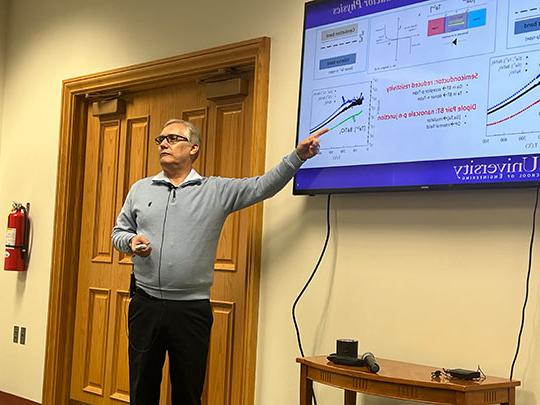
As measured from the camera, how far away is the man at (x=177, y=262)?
2.80 metres

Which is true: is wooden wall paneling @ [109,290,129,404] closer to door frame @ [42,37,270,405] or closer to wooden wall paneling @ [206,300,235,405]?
door frame @ [42,37,270,405]

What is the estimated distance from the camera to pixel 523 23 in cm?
231

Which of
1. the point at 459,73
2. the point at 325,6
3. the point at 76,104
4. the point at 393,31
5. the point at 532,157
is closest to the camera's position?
the point at 532,157

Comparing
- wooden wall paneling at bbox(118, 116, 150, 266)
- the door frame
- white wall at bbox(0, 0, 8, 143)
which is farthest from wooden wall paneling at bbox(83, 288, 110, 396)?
white wall at bbox(0, 0, 8, 143)

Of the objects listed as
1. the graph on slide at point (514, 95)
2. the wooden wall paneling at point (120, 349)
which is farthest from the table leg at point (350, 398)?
the wooden wall paneling at point (120, 349)

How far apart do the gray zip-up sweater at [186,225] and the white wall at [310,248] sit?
263 mm

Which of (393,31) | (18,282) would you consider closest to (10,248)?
(18,282)

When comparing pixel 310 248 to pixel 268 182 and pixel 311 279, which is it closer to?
pixel 311 279

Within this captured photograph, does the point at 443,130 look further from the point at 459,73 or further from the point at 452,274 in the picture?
the point at 452,274

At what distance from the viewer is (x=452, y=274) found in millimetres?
2516

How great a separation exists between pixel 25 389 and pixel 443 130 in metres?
3.05

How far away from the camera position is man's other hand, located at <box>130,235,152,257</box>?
2.77 metres

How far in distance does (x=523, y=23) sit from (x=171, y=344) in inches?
66.9

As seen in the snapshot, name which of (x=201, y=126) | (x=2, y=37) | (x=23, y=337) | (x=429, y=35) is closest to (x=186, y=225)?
(x=201, y=126)
